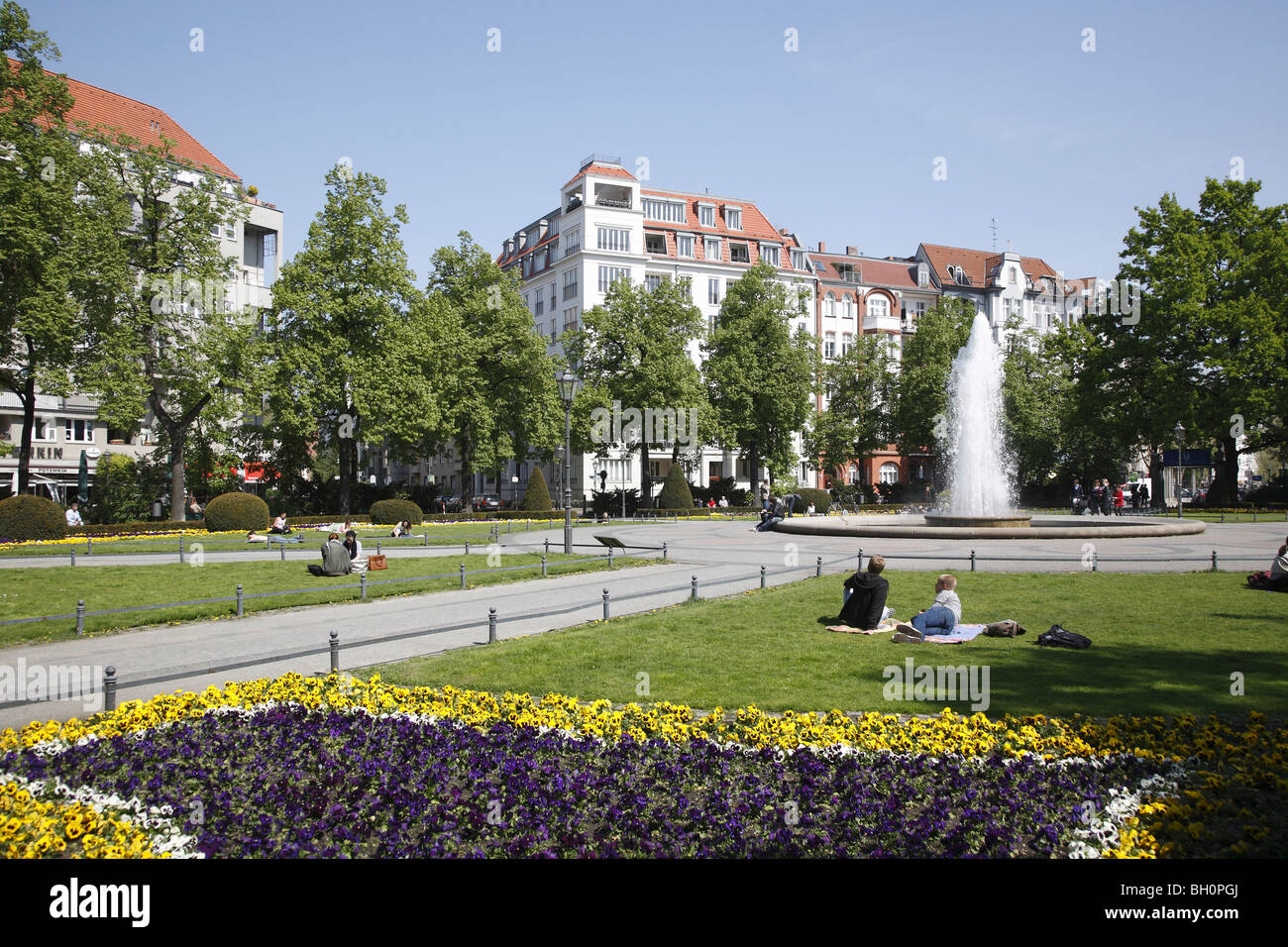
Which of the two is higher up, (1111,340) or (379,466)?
(1111,340)

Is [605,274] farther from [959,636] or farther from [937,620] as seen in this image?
[959,636]

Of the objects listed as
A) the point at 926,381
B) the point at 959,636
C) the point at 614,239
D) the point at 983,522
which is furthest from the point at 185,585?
the point at 614,239

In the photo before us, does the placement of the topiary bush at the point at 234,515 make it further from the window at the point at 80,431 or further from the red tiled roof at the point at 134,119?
the red tiled roof at the point at 134,119

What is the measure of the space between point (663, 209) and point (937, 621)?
218ft

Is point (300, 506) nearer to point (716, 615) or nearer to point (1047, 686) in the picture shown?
point (716, 615)

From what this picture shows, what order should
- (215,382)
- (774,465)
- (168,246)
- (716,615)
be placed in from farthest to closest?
1. (774,465)
2. (215,382)
3. (168,246)
4. (716,615)

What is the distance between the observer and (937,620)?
1196 cm

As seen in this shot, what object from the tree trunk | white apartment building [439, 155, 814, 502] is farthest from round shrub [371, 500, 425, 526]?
white apartment building [439, 155, 814, 502]

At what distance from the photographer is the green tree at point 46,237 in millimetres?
32469

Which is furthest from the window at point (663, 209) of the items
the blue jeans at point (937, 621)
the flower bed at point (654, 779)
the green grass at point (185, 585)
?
the flower bed at point (654, 779)

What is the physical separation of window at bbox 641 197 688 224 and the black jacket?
64445 millimetres
